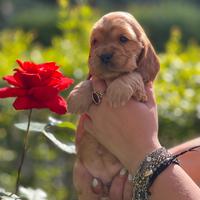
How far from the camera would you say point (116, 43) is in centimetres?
290

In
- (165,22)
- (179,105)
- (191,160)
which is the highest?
(191,160)

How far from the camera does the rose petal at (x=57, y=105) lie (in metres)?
2.71

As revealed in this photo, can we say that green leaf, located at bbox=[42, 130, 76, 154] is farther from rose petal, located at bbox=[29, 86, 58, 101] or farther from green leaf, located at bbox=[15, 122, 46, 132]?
rose petal, located at bbox=[29, 86, 58, 101]

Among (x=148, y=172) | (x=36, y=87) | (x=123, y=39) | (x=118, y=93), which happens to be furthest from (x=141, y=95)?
(x=36, y=87)

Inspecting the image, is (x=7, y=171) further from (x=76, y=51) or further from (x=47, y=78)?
(x=47, y=78)

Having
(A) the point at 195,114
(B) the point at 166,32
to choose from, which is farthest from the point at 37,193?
(B) the point at 166,32

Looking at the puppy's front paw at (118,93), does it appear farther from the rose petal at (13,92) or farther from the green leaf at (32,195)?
the green leaf at (32,195)

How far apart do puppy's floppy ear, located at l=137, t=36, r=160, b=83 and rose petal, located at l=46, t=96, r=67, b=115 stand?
0.41 metres

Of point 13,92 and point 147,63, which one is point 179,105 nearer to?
point 147,63

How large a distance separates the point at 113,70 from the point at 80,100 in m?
0.19

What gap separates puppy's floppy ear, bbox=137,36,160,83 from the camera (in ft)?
9.76

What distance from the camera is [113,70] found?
2.86 m

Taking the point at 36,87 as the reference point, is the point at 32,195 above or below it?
below

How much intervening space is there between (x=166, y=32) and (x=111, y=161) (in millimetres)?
16470
